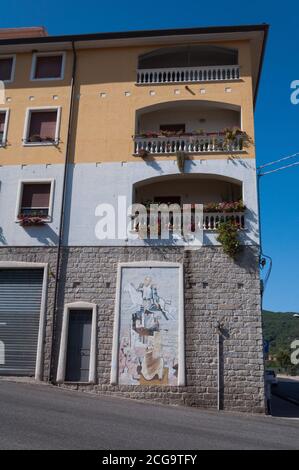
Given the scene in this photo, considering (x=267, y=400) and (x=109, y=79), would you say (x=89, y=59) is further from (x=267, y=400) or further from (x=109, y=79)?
(x=267, y=400)

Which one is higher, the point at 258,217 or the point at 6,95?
the point at 6,95

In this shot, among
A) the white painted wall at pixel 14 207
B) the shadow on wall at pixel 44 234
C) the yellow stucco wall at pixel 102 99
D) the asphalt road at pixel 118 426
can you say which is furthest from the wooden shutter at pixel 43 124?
the asphalt road at pixel 118 426

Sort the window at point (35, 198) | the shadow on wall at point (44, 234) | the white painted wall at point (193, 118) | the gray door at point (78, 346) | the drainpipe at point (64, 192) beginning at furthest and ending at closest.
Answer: the white painted wall at point (193, 118) < the window at point (35, 198) < the shadow on wall at point (44, 234) < the drainpipe at point (64, 192) < the gray door at point (78, 346)

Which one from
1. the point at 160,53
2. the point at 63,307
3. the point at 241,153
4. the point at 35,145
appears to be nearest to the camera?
the point at 63,307

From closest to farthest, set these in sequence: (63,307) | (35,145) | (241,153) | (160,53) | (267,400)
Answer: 1. (267,400)
2. (63,307)
3. (241,153)
4. (35,145)
5. (160,53)

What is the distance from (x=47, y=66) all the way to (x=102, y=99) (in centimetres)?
322

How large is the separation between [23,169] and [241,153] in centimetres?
863

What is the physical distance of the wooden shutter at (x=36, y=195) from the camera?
58.3ft

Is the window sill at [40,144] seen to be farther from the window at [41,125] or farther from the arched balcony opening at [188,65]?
the arched balcony opening at [188,65]

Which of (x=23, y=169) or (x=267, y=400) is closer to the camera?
(x=267, y=400)

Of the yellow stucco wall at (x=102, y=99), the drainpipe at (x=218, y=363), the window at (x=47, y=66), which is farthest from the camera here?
the window at (x=47, y=66)

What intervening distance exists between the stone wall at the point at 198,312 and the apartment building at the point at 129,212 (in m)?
0.04

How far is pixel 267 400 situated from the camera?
49.1 ft

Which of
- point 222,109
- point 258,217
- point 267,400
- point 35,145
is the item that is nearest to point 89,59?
point 35,145
